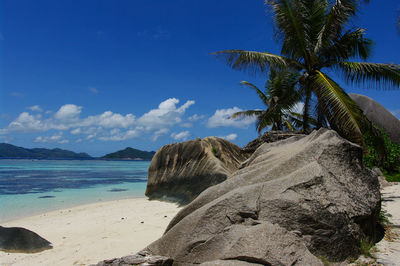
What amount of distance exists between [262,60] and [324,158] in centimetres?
697

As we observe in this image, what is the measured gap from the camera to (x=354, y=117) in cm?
763

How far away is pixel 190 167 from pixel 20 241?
7.06 m

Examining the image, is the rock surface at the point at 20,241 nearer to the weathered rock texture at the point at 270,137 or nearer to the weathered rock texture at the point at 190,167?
the weathered rock texture at the point at 190,167

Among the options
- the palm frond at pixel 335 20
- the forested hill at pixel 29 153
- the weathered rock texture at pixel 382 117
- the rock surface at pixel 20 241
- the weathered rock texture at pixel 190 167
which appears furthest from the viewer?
the forested hill at pixel 29 153

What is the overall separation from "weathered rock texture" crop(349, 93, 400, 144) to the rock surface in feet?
93.7

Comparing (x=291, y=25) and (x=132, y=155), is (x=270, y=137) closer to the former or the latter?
(x=291, y=25)

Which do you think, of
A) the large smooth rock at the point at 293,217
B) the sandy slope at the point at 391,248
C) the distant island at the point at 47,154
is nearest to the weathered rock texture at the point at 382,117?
the sandy slope at the point at 391,248

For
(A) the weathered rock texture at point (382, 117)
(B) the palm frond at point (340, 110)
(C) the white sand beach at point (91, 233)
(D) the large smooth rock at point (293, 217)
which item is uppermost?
(A) the weathered rock texture at point (382, 117)

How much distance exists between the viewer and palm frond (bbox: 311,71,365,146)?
7.55 m

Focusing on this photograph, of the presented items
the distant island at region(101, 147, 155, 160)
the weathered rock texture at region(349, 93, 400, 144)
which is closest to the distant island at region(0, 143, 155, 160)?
the distant island at region(101, 147, 155, 160)

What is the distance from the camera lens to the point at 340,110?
25.8ft

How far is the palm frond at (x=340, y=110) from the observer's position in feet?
24.8

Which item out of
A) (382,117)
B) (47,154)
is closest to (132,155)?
(47,154)

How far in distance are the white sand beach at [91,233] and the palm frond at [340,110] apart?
5.57 m
